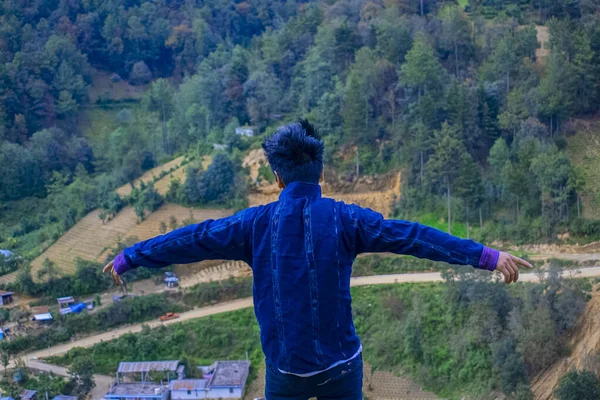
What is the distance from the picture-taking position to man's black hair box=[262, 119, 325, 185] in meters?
2.15

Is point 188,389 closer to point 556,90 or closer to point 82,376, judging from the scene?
point 82,376

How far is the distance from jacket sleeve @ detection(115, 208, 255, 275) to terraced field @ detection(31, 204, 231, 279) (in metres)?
14.2

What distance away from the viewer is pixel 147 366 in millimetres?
12445

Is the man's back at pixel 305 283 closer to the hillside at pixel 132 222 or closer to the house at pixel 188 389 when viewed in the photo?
the house at pixel 188 389

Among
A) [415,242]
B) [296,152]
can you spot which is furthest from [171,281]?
[415,242]

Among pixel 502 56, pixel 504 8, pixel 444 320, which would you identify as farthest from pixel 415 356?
pixel 504 8

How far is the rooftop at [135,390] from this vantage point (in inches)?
464

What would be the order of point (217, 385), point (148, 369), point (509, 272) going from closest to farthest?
point (509, 272)
point (217, 385)
point (148, 369)

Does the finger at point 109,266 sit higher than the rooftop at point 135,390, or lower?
higher

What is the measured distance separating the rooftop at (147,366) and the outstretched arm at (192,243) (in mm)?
10498

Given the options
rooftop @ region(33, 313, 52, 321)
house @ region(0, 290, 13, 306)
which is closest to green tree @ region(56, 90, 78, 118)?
house @ region(0, 290, 13, 306)

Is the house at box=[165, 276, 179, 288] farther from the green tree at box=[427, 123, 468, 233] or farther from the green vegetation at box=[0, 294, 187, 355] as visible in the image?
the green tree at box=[427, 123, 468, 233]

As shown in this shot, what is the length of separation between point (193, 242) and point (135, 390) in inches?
405

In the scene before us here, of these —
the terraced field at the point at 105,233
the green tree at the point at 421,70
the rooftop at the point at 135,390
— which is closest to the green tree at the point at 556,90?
the green tree at the point at 421,70
